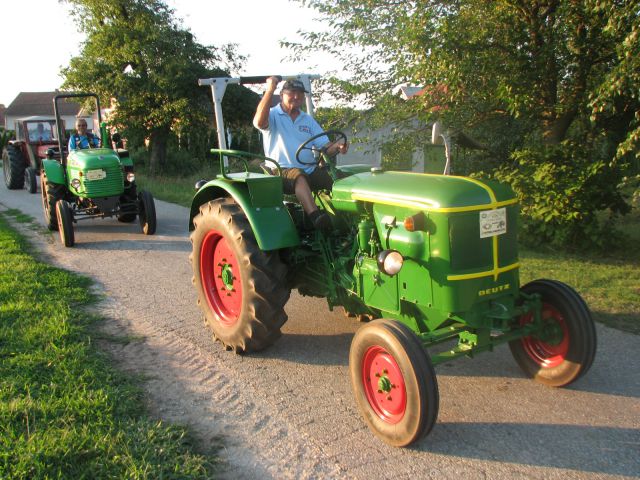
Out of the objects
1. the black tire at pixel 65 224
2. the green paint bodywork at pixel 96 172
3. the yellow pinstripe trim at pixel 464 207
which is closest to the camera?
the yellow pinstripe trim at pixel 464 207

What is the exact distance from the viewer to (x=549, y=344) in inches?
136

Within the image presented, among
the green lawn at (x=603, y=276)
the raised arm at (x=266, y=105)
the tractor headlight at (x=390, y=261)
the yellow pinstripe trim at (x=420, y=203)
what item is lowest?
the green lawn at (x=603, y=276)

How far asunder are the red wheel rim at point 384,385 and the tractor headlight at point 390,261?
16.6 inches

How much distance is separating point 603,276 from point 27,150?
51.4 feet

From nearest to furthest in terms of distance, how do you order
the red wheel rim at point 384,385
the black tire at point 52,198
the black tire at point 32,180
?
the red wheel rim at point 384,385, the black tire at point 52,198, the black tire at point 32,180

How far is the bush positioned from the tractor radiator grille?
17.8 ft

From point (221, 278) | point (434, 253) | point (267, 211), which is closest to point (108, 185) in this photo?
point (221, 278)

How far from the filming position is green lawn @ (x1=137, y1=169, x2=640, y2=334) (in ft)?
15.4

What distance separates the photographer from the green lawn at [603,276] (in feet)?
15.4

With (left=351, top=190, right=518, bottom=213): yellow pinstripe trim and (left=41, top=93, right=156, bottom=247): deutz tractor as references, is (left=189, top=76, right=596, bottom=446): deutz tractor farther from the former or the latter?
(left=41, top=93, right=156, bottom=247): deutz tractor

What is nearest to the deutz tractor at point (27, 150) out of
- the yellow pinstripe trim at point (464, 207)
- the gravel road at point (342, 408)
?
the gravel road at point (342, 408)

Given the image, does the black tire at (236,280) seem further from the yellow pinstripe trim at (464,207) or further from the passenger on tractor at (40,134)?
the passenger on tractor at (40,134)

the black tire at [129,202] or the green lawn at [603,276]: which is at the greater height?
the black tire at [129,202]

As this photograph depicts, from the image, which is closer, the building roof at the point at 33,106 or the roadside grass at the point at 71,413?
the roadside grass at the point at 71,413
